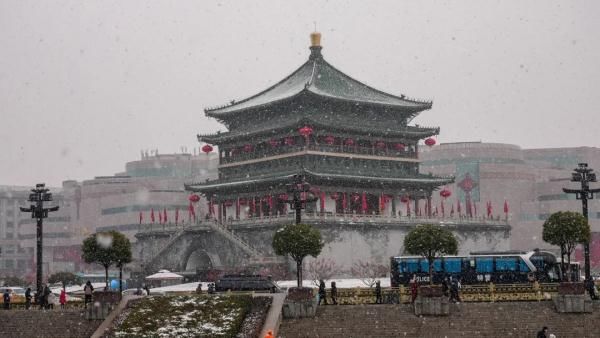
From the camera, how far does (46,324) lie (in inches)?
1624

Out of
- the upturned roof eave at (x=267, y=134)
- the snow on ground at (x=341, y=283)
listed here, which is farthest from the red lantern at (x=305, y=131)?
the snow on ground at (x=341, y=283)

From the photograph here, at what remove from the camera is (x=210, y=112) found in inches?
3194

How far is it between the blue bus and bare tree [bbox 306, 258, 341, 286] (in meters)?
15.0

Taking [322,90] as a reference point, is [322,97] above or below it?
below

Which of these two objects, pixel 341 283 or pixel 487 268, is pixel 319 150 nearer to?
pixel 341 283

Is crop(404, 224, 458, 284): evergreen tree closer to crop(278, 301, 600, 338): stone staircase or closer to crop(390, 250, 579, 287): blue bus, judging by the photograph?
crop(390, 250, 579, 287): blue bus

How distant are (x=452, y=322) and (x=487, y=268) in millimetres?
12776

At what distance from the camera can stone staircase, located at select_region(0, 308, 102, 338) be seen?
133 ft

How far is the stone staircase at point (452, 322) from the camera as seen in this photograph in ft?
125

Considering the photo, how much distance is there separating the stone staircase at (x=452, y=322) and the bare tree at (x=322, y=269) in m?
26.5

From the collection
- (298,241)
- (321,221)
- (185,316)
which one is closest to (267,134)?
(321,221)

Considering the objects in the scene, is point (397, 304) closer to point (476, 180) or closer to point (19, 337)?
point (19, 337)

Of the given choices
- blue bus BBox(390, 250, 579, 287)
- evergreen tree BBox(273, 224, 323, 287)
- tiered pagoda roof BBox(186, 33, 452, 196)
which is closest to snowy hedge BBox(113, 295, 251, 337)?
evergreen tree BBox(273, 224, 323, 287)

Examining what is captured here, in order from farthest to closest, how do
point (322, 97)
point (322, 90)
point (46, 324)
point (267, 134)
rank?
point (267, 134), point (322, 90), point (322, 97), point (46, 324)
